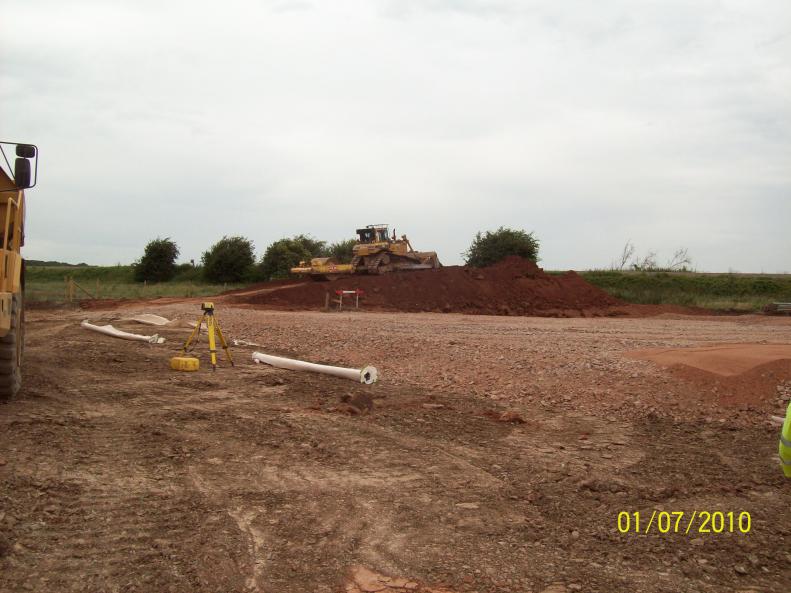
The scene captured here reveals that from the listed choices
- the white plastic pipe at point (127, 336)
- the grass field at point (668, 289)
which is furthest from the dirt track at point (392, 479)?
the grass field at point (668, 289)

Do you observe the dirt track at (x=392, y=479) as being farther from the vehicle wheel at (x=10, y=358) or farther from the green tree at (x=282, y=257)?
the green tree at (x=282, y=257)

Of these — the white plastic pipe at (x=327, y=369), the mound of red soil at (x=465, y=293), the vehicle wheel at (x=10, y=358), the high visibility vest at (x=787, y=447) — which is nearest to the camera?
the high visibility vest at (x=787, y=447)

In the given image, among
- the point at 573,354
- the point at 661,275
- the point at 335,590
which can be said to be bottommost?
the point at 335,590

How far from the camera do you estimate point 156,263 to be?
207 feet

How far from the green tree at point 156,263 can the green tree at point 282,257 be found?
34.6ft

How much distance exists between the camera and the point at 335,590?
379 centimetres

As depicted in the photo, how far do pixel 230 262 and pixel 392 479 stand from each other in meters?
54.1

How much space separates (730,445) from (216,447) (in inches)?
208

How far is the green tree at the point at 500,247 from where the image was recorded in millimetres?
46875

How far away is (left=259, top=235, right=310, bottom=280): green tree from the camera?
56.6 m

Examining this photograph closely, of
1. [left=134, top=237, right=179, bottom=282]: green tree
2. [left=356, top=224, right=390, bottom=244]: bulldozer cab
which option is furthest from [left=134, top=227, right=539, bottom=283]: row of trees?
[left=356, top=224, right=390, bottom=244]: bulldozer cab

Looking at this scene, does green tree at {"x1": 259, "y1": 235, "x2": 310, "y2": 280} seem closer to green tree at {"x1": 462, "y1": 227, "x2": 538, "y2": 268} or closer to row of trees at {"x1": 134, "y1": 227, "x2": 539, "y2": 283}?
row of trees at {"x1": 134, "y1": 227, "x2": 539, "y2": 283}

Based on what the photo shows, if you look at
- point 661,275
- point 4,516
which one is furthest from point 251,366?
point 661,275

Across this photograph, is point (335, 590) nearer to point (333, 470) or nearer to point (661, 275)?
point (333, 470)
